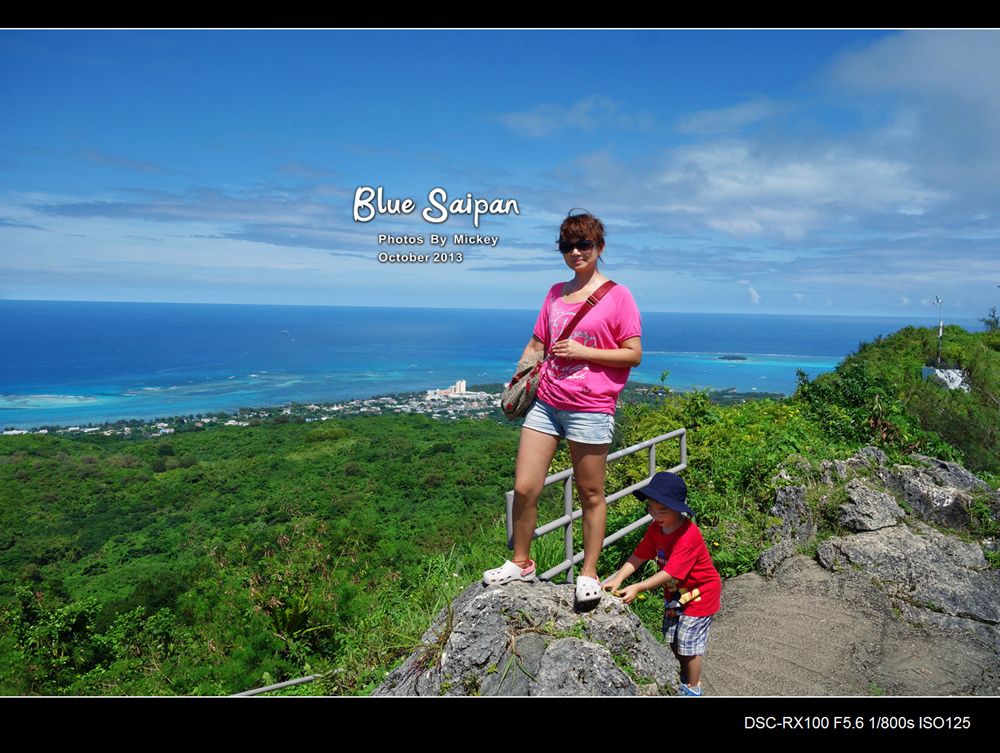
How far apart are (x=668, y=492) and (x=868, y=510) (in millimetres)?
3094

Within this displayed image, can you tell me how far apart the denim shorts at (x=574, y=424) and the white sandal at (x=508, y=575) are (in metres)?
0.68

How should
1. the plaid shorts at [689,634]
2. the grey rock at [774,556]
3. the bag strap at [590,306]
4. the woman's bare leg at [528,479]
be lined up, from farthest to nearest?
the grey rock at [774,556] → the plaid shorts at [689,634] → the woman's bare leg at [528,479] → the bag strap at [590,306]

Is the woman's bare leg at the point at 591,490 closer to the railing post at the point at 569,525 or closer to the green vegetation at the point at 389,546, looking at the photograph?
the railing post at the point at 569,525

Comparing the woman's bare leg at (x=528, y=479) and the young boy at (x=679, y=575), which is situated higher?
the woman's bare leg at (x=528, y=479)

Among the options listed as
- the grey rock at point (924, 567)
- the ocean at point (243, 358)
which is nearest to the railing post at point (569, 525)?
the grey rock at point (924, 567)

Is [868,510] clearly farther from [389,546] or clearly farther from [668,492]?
[389,546]

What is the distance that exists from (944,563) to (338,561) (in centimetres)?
628

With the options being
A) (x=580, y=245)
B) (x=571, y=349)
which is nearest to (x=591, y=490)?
(x=571, y=349)

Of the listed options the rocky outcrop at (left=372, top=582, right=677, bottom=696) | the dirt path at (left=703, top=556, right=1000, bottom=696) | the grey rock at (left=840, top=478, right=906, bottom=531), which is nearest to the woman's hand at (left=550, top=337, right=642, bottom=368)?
the rocky outcrop at (left=372, top=582, right=677, bottom=696)

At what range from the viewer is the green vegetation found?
4.86 m

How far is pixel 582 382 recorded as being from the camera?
8.21 feet

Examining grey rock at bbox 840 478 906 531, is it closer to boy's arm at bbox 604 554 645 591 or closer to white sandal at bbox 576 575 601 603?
boy's arm at bbox 604 554 645 591

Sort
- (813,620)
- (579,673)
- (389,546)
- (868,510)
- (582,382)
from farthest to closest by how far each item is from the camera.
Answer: (389,546)
(868,510)
(813,620)
(582,382)
(579,673)

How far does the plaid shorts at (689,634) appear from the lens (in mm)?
2744
